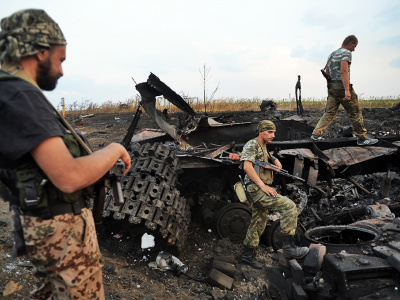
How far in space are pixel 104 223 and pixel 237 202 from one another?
244 cm

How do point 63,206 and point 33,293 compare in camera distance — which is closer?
point 63,206

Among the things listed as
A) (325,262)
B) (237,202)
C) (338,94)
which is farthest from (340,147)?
(325,262)

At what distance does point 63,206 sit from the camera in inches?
66.4

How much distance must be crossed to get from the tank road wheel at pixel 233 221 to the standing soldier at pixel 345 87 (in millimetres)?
2354

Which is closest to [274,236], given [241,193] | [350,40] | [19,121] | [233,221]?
[233,221]

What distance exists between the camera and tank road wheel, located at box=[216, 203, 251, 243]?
5.88 meters

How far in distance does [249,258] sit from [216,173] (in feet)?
5.83

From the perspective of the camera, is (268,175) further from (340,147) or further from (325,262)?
(340,147)

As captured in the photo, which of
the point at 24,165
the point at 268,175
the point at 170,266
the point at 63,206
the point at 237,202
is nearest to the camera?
the point at 24,165

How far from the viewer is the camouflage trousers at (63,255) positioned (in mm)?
1637

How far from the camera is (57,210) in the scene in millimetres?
1669

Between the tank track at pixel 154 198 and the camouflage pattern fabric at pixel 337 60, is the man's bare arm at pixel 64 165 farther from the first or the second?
the camouflage pattern fabric at pixel 337 60

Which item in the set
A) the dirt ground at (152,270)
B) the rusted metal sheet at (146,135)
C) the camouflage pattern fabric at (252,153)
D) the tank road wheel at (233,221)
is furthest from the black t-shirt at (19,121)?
the rusted metal sheet at (146,135)

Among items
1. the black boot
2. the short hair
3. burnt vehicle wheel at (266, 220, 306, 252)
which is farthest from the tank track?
the short hair
